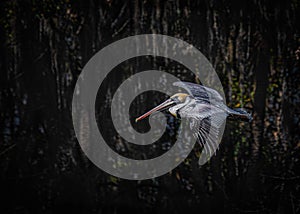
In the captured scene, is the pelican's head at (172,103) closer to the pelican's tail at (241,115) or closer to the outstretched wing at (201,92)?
the outstretched wing at (201,92)

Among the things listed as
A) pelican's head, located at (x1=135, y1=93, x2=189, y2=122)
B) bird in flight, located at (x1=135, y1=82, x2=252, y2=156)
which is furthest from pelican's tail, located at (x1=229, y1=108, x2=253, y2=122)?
pelican's head, located at (x1=135, y1=93, x2=189, y2=122)

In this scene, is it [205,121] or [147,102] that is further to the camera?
[147,102]

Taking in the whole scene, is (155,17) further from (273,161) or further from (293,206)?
(293,206)

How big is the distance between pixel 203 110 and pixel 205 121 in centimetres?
3

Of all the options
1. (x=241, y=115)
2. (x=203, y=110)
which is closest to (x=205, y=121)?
(x=203, y=110)

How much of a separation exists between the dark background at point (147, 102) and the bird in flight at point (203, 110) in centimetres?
3

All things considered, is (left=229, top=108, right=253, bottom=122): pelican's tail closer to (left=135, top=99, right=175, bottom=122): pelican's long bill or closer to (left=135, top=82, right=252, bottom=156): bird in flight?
(left=135, top=82, right=252, bottom=156): bird in flight

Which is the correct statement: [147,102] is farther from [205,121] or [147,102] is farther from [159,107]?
[205,121]

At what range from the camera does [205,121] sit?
31.0 inches

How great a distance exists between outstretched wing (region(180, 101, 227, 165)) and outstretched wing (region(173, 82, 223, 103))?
0.02 m

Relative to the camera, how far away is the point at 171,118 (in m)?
0.92

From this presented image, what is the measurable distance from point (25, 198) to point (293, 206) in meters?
0.68

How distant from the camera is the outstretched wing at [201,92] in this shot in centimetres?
81

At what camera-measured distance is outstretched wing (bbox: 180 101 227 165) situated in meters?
0.78
